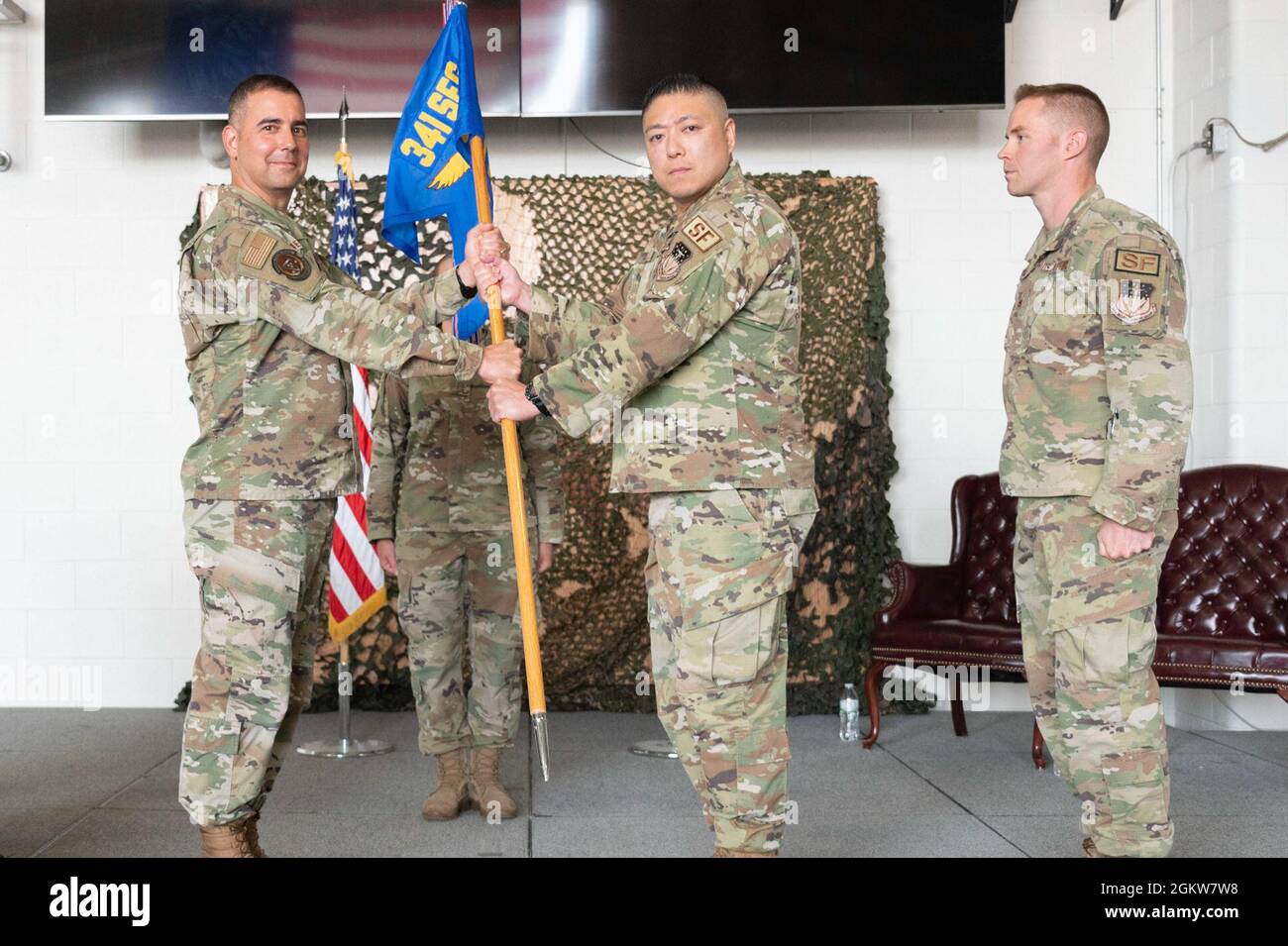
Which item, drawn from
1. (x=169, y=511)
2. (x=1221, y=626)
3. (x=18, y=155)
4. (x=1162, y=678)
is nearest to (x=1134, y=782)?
(x=1162, y=678)

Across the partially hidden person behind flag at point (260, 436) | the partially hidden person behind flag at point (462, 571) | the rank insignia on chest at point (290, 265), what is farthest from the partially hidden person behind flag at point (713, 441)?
the partially hidden person behind flag at point (462, 571)

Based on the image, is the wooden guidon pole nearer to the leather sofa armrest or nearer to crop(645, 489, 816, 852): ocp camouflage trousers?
crop(645, 489, 816, 852): ocp camouflage trousers

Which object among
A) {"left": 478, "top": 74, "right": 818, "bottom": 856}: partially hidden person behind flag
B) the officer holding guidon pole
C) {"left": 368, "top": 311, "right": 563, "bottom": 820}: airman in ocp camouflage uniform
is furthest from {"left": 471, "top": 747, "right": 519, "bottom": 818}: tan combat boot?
{"left": 478, "top": 74, "right": 818, "bottom": 856}: partially hidden person behind flag

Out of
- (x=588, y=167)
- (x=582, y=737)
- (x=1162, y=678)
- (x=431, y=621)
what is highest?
(x=588, y=167)

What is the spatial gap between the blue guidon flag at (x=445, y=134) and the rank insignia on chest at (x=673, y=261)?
0.81 meters

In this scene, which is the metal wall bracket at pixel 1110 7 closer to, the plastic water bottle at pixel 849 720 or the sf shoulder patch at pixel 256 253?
the plastic water bottle at pixel 849 720

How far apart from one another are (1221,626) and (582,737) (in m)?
2.52

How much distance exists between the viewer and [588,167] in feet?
18.5

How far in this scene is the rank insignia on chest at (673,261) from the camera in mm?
2686

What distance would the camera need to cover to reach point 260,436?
116 inches

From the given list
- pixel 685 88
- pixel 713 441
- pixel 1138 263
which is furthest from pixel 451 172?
pixel 1138 263

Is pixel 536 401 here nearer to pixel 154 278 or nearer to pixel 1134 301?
pixel 1134 301

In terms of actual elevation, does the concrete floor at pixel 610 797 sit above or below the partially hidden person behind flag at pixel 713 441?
below
